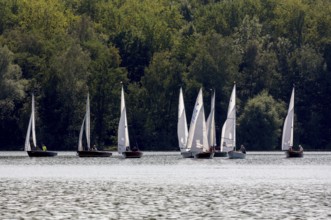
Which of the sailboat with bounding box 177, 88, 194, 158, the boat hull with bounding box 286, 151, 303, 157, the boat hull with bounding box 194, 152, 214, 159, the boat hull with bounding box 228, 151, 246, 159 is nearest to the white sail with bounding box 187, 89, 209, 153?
the boat hull with bounding box 194, 152, 214, 159

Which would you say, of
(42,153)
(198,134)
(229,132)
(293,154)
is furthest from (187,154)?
(42,153)

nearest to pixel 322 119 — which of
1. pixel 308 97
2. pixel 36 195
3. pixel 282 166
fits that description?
pixel 308 97

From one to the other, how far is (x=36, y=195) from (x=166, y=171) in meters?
38.5

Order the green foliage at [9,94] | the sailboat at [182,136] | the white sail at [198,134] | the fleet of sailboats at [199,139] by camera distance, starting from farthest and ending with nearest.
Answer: the green foliage at [9,94] → the sailboat at [182,136] → the fleet of sailboats at [199,139] → the white sail at [198,134]

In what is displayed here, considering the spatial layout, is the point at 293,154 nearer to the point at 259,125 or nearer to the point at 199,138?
the point at 199,138

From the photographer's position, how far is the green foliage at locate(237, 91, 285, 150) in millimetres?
177625

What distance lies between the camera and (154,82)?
7382 inches

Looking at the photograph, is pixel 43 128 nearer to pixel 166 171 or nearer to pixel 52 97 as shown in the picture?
pixel 52 97

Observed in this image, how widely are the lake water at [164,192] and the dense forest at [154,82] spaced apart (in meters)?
56.9

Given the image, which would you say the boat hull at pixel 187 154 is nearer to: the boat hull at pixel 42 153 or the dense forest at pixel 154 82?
the boat hull at pixel 42 153

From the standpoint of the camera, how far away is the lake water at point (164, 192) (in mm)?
61812

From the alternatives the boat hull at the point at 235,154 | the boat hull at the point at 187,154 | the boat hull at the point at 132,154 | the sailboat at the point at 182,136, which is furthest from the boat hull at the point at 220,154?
the boat hull at the point at 132,154

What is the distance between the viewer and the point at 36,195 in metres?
74.0

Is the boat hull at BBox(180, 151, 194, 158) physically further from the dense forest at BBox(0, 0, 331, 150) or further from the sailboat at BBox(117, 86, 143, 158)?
the dense forest at BBox(0, 0, 331, 150)
